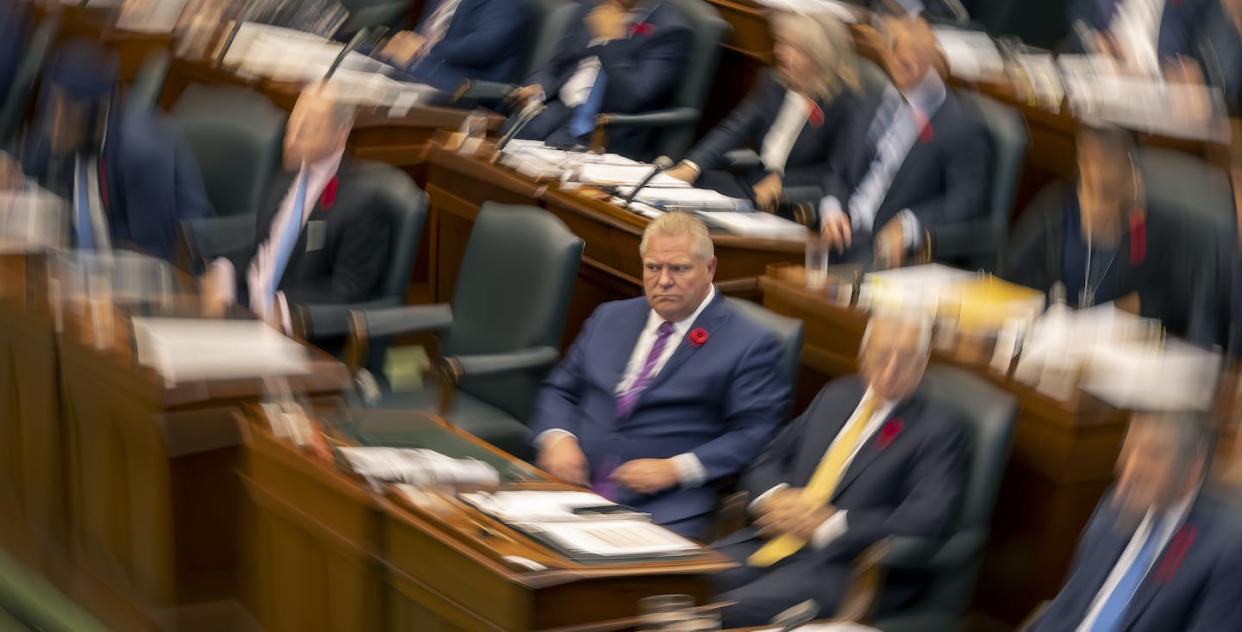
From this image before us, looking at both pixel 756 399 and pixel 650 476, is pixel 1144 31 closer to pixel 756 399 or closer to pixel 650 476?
pixel 756 399

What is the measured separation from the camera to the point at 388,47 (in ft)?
19.0

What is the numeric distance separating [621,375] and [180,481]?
0.90m

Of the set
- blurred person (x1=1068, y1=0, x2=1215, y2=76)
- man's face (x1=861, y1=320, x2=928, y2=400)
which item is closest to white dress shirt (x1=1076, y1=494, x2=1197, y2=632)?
man's face (x1=861, y1=320, x2=928, y2=400)

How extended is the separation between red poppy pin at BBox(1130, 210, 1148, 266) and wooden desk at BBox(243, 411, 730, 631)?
1382 millimetres

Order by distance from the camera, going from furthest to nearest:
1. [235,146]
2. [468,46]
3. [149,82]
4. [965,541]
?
1. [468,46]
2. [149,82]
3. [235,146]
4. [965,541]

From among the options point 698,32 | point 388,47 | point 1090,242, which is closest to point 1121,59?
point 1090,242

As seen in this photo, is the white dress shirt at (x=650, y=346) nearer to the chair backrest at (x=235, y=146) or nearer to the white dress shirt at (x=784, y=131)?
the white dress shirt at (x=784, y=131)

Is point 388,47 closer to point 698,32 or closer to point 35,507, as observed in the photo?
point 698,32

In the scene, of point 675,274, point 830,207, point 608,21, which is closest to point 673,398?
point 675,274

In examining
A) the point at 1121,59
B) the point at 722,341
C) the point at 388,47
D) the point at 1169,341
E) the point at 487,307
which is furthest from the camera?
the point at 388,47

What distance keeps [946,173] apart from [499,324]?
3.69 feet

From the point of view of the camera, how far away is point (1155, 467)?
2516mm

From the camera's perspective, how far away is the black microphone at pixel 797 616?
2.70 metres

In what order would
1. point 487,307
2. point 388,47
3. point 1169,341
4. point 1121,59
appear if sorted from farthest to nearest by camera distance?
1. point 388,47
2. point 1121,59
3. point 487,307
4. point 1169,341
